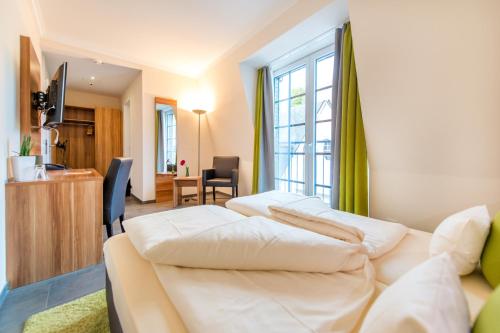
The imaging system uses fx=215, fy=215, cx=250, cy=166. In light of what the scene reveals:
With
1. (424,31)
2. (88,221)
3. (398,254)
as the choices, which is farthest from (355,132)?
(88,221)

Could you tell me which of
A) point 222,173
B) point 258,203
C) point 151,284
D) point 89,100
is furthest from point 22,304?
point 89,100

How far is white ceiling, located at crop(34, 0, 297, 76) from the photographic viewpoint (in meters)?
2.45

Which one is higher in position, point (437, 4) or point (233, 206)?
point (437, 4)

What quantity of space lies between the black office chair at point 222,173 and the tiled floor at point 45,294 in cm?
204

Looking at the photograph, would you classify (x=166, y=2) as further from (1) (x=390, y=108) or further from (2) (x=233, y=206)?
(1) (x=390, y=108)

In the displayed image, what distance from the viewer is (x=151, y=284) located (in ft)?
2.60

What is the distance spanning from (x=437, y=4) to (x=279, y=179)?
264cm

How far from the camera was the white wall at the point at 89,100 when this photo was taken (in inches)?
204

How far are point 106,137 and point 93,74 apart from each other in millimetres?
1521

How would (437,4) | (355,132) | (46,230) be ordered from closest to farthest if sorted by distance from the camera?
(437,4) < (46,230) < (355,132)

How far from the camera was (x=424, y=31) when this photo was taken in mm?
1567

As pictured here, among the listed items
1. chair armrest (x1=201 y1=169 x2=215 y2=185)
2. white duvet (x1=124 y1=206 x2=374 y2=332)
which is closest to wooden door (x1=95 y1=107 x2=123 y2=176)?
chair armrest (x1=201 y1=169 x2=215 y2=185)

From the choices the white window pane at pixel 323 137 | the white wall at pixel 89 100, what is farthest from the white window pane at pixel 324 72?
the white wall at pixel 89 100

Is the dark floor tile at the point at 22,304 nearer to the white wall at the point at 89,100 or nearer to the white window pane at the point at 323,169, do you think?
the white window pane at the point at 323,169
